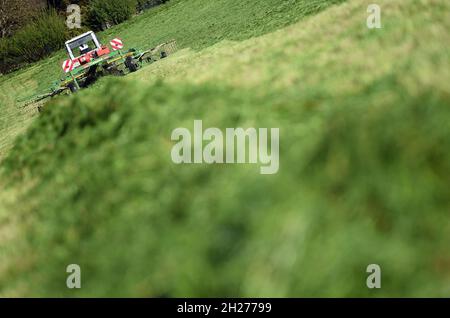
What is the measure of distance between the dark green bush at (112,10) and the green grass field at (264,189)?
40.3m

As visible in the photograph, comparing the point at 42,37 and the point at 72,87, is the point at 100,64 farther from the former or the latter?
the point at 42,37

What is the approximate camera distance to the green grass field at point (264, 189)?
6.64ft

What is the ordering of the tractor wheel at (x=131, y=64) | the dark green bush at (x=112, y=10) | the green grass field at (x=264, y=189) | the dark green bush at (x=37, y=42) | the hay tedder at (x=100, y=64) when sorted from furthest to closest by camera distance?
the dark green bush at (x=112, y=10), the dark green bush at (x=37, y=42), the hay tedder at (x=100, y=64), the tractor wheel at (x=131, y=64), the green grass field at (x=264, y=189)

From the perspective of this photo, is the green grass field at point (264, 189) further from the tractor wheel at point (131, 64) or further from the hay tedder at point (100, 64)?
the hay tedder at point (100, 64)

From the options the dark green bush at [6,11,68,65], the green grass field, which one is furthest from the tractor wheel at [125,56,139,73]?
the dark green bush at [6,11,68,65]

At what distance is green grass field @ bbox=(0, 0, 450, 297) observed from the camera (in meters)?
2.03

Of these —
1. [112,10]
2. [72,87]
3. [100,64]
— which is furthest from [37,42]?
[72,87]

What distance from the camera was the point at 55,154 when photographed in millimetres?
3908

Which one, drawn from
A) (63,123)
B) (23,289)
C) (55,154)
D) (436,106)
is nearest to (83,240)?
(23,289)

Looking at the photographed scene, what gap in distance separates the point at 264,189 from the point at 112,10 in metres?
43.3

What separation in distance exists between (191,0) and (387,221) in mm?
29620

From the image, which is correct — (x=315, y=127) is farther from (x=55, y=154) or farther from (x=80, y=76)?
(x=80, y=76)

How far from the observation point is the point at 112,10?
41.3 m

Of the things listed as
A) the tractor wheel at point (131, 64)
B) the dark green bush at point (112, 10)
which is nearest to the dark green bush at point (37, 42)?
the dark green bush at point (112, 10)
